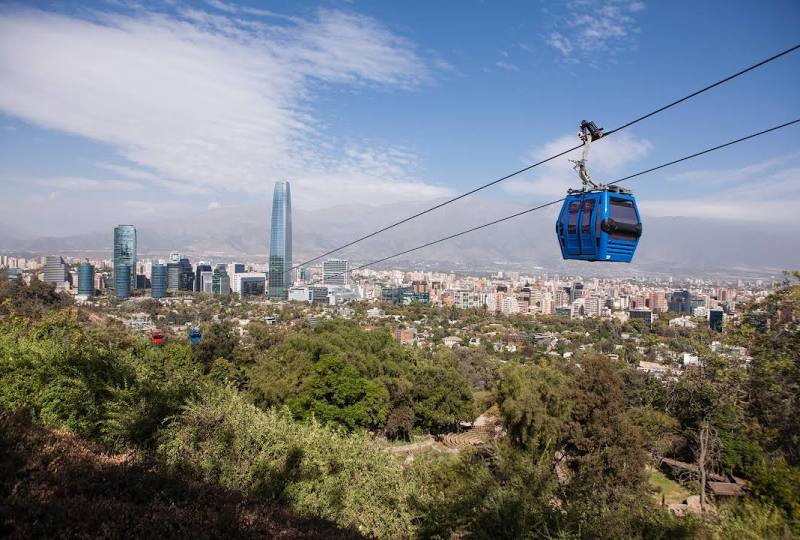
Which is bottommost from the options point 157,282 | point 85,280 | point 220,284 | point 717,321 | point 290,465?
point 290,465

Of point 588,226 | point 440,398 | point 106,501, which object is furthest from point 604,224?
point 440,398

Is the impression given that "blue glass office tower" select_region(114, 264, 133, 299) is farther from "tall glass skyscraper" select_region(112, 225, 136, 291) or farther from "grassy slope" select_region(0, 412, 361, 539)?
"grassy slope" select_region(0, 412, 361, 539)

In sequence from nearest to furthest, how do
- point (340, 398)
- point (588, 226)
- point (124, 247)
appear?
point (588, 226) → point (340, 398) → point (124, 247)

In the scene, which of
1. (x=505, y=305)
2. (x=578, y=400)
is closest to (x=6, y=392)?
(x=578, y=400)

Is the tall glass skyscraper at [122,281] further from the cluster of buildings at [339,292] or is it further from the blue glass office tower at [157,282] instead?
the blue glass office tower at [157,282]

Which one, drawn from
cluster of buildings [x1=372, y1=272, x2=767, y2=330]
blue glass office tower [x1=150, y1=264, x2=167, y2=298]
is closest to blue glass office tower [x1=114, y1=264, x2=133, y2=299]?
blue glass office tower [x1=150, y1=264, x2=167, y2=298]

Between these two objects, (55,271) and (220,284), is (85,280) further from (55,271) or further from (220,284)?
(220,284)
